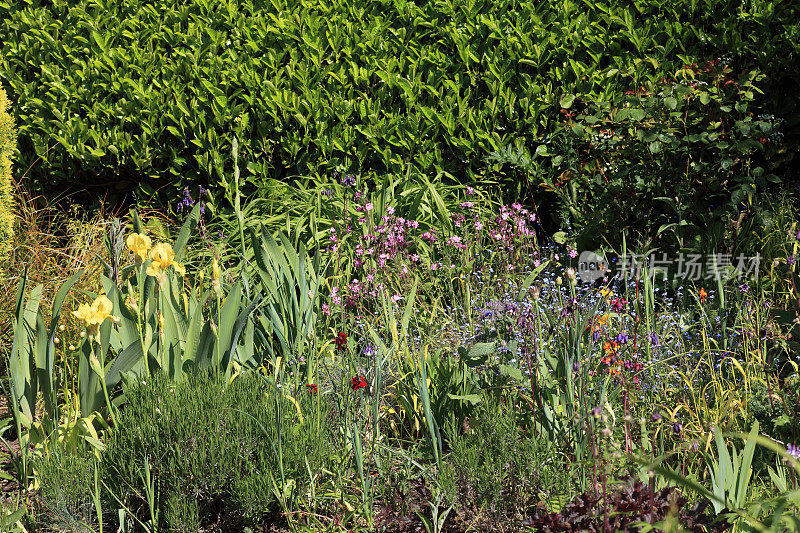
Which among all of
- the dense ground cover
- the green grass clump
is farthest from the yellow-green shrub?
the green grass clump

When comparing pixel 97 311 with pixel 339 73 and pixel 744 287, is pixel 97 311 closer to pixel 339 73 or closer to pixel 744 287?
pixel 339 73

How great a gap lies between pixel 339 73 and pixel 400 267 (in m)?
1.38

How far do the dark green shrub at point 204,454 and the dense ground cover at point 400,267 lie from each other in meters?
0.01

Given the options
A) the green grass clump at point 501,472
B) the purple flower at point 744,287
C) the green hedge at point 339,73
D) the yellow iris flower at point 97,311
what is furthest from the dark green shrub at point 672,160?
the yellow iris flower at point 97,311

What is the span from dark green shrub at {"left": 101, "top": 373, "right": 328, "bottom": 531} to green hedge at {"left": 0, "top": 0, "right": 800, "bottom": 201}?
7.98 ft

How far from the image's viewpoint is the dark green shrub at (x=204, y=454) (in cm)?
213

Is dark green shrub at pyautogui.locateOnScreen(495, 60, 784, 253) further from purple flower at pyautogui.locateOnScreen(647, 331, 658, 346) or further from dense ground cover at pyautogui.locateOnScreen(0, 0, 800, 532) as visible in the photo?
purple flower at pyautogui.locateOnScreen(647, 331, 658, 346)

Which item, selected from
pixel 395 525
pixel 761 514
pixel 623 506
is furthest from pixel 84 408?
pixel 761 514

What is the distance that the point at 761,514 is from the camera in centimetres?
206

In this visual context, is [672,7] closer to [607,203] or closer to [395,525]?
[607,203]

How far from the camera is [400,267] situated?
12.4 feet

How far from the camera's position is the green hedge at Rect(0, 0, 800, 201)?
169 inches
